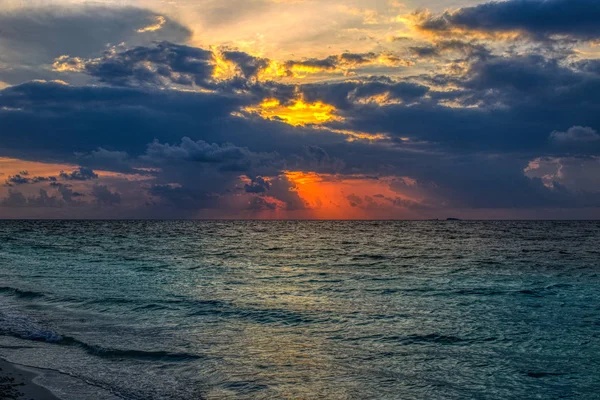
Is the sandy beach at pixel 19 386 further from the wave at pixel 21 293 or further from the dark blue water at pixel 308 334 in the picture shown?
the wave at pixel 21 293

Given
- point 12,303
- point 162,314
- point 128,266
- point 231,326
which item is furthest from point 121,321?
point 128,266

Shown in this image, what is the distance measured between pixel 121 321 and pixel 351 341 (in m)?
10.5

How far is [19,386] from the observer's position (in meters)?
12.8

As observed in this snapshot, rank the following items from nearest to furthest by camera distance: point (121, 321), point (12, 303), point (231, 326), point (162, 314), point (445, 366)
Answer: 1. point (445, 366)
2. point (231, 326)
3. point (121, 321)
4. point (162, 314)
5. point (12, 303)

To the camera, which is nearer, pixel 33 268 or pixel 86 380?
pixel 86 380

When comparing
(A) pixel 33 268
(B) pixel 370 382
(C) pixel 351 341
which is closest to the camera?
(B) pixel 370 382

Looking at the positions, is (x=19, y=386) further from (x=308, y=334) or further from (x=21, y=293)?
(x=21, y=293)

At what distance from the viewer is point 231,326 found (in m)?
20.6

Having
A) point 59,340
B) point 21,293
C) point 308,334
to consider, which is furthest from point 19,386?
point 21,293

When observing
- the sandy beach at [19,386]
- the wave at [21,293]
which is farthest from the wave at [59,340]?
the wave at [21,293]

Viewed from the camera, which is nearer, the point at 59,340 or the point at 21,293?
the point at 59,340

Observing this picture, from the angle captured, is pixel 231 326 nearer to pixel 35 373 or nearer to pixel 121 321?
pixel 121 321

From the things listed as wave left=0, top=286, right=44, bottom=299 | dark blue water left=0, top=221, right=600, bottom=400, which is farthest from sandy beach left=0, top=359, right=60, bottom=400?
wave left=0, top=286, right=44, bottom=299

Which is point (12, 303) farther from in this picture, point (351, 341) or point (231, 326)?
point (351, 341)
